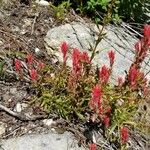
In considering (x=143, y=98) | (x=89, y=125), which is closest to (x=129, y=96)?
(x=143, y=98)

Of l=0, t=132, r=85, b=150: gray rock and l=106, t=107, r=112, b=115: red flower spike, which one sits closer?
l=0, t=132, r=85, b=150: gray rock

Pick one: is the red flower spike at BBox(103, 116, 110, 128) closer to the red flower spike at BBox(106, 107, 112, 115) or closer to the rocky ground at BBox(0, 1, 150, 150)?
the red flower spike at BBox(106, 107, 112, 115)

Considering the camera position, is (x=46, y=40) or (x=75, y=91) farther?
(x=46, y=40)

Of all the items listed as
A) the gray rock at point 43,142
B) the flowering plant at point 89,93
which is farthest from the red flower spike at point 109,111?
the gray rock at point 43,142

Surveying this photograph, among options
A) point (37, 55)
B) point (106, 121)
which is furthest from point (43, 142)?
point (37, 55)

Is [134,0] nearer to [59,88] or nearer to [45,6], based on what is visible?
[45,6]

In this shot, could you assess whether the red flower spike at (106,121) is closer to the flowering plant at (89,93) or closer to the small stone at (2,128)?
the flowering plant at (89,93)

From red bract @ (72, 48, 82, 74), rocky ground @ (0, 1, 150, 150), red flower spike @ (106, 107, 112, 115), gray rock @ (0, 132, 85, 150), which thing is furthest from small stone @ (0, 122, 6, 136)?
red flower spike @ (106, 107, 112, 115)
